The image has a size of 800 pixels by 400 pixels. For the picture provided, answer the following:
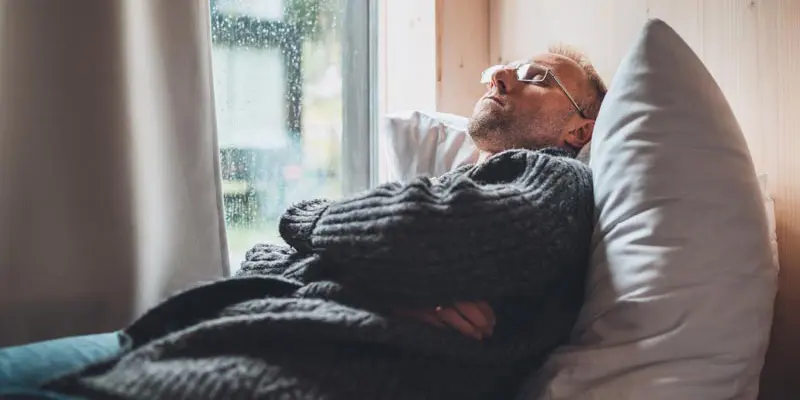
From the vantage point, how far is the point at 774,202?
1.02 m

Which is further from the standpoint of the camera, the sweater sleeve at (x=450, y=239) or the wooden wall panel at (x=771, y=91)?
the wooden wall panel at (x=771, y=91)

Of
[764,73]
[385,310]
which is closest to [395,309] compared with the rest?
[385,310]

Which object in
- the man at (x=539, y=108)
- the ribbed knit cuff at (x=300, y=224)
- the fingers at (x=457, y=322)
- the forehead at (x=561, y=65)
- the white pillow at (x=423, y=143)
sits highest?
the forehead at (x=561, y=65)

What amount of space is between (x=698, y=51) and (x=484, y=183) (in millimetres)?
457

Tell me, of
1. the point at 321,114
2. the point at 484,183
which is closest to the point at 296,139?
the point at 321,114

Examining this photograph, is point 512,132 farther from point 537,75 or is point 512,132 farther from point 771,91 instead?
point 771,91

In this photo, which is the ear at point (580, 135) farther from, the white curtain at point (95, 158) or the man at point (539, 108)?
the white curtain at point (95, 158)

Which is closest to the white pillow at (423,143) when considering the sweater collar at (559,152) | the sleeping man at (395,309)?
the sweater collar at (559,152)

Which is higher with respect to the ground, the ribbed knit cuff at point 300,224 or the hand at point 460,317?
the ribbed knit cuff at point 300,224

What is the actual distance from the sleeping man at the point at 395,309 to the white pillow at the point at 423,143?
537 millimetres

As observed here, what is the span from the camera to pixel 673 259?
0.77m

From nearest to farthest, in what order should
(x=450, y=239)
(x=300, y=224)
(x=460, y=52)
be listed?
1. (x=450, y=239)
2. (x=300, y=224)
3. (x=460, y=52)

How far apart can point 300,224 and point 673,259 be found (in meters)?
0.44

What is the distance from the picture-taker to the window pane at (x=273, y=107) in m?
1.67
